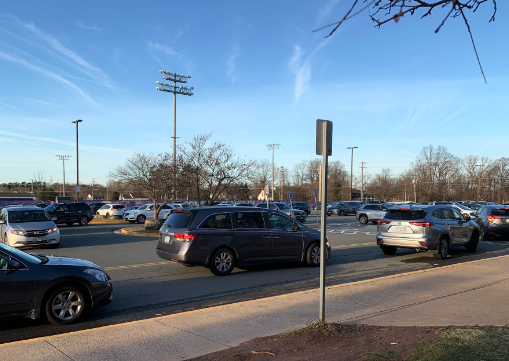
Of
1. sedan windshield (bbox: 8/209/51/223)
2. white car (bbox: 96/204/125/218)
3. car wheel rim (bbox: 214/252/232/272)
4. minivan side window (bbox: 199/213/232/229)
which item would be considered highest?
minivan side window (bbox: 199/213/232/229)

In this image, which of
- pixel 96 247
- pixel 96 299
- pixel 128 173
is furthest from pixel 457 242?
pixel 128 173

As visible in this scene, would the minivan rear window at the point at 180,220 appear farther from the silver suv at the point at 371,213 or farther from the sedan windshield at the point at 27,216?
the silver suv at the point at 371,213

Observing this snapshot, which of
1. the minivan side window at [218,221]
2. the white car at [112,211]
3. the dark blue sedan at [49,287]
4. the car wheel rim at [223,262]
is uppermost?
the minivan side window at [218,221]

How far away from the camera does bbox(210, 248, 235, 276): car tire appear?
10531 millimetres

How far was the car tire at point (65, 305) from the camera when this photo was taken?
6414 mm

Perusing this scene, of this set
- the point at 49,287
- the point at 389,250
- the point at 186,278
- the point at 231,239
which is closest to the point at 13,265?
the point at 49,287

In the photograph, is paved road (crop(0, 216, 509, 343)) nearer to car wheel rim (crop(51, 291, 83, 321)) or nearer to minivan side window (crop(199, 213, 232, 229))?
car wheel rim (crop(51, 291, 83, 321))

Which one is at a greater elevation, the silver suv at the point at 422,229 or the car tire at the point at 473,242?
the silver suv at the point at 422,229

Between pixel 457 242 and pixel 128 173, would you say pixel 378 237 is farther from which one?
pixel 128 173

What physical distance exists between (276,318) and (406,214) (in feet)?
27.3

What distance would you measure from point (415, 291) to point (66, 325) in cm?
630

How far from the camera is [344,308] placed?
7.19 meters

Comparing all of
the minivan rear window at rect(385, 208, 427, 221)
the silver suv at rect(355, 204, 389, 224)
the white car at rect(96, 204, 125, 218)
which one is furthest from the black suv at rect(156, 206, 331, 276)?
the white car at rect(96, 204, 125, 218)

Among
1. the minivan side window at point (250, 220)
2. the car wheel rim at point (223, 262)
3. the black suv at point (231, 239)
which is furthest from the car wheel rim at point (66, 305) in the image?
the minivan side window at point (250, 220)
